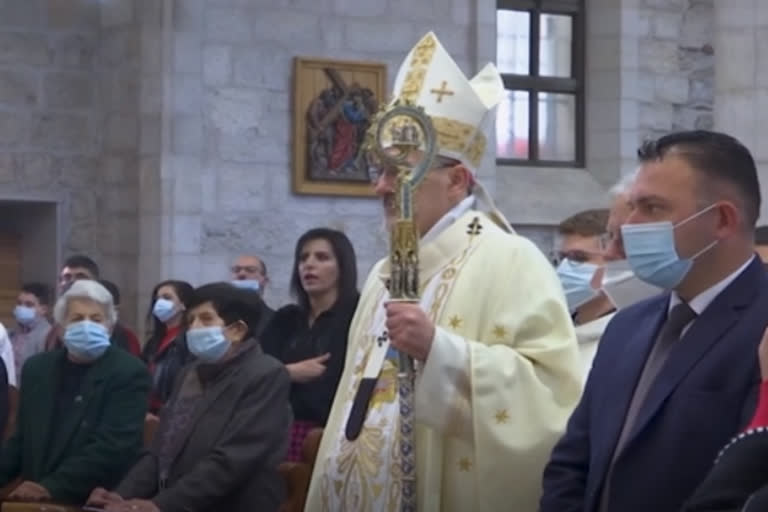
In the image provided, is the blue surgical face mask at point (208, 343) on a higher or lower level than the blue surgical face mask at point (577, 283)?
lower

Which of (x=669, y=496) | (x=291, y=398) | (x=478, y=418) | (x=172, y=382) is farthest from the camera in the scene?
(x=172, y=382)

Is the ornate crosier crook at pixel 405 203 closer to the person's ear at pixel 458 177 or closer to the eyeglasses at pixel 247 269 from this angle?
the person's ear at pixel 458 177

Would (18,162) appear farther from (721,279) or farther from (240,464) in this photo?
(721,279)

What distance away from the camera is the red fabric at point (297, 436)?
6871 millimetres

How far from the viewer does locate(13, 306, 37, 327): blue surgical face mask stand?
410 inches

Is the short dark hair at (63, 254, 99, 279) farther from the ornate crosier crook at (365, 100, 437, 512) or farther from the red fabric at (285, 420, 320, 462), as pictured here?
the ornate crosier crook at (365, 100, 437, 512)

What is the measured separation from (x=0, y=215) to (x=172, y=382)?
407 centimetres

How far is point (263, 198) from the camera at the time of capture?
441 inches

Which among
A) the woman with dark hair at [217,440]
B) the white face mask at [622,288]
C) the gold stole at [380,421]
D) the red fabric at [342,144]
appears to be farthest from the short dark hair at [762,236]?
the red fabric at [342,144]

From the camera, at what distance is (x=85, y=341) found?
6.95 metres

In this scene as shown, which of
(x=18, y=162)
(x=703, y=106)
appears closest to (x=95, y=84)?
(x=18, y=162)

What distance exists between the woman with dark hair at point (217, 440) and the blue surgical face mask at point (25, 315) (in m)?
4.02

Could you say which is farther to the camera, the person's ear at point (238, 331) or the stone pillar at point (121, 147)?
the stone pillar at point (121, 147)

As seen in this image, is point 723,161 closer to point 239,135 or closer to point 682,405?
point 682,405
